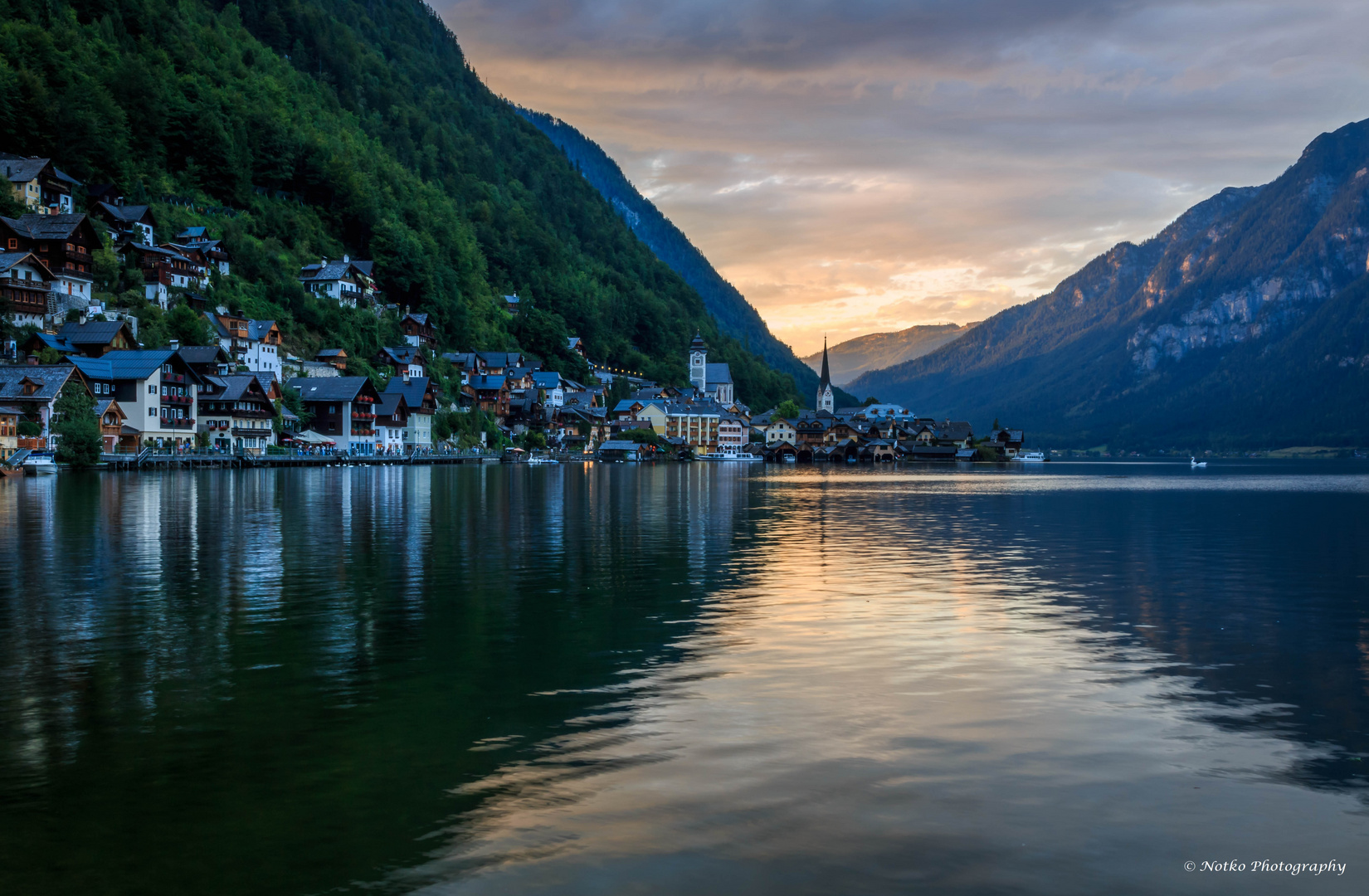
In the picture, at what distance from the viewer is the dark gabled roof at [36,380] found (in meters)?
88.2

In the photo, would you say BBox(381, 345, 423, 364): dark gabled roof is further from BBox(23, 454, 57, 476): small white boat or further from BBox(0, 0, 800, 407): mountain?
BBox(23, 454, 57, 476): small white boat

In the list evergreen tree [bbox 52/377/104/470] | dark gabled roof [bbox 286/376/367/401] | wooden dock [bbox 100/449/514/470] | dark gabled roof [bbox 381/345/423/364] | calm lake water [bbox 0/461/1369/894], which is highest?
dark gabled roof [bbox 381/345/423/364]

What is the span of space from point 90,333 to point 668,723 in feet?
355

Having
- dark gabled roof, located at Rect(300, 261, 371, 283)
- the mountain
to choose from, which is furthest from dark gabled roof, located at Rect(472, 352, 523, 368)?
dark gabled roof, located at Rect(300, 261, 371, 283)

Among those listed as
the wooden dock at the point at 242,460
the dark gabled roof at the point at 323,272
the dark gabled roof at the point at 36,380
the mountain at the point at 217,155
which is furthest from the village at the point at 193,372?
the mountain at the point at 217,155

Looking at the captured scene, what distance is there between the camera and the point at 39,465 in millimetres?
84562

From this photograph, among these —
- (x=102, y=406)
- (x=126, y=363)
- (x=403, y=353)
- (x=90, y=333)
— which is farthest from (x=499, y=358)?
(x=102, y=406)

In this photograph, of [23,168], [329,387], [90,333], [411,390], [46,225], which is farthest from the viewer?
[411,390]

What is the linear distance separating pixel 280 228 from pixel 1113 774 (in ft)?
558

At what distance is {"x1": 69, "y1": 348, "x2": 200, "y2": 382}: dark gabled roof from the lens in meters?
98.2

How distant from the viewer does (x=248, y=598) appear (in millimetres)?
24172

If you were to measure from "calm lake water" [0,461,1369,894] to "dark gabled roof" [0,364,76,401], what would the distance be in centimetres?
6520

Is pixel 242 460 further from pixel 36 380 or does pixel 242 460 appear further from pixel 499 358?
pixel 499 358

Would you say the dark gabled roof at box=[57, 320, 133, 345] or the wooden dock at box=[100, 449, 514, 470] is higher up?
the dark gabled roof at box=[57, 320, 133, 345]
